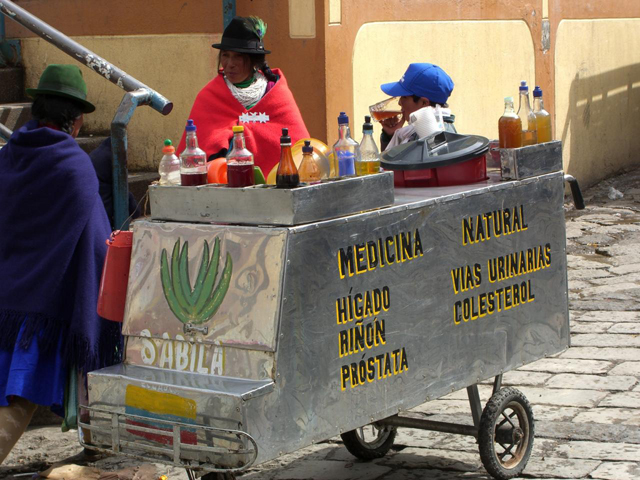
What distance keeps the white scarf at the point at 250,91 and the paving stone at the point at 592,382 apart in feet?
7.38

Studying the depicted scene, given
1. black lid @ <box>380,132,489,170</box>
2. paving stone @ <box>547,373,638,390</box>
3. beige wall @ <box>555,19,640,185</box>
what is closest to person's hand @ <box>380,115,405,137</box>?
black lid @ <box>380,132,489,170</box>

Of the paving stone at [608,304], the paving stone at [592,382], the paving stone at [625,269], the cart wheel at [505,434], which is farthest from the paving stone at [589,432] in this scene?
the paving stone at [625,269]

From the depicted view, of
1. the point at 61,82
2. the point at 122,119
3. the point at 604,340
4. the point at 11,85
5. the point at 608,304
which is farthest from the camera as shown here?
the point at 11,85

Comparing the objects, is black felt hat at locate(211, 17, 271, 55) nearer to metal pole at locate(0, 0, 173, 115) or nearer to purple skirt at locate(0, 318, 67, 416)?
metal pole at locate(0, 0, 173, 115)

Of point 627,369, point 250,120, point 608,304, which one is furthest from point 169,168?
point 608,304

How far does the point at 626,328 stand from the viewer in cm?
686

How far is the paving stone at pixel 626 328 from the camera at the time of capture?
6.79 m

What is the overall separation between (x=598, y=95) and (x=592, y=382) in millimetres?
7836

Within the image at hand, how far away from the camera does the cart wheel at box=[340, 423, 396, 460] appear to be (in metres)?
4.66

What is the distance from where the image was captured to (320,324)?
11.2 feet

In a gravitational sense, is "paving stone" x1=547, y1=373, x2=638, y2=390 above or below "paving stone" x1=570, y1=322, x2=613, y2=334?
above

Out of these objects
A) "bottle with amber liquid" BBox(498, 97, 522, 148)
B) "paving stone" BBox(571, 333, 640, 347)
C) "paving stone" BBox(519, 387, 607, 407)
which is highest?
"bottle with amber liquid" BBox(498, 97, 522, 148)

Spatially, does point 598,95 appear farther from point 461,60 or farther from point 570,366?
point 570,366

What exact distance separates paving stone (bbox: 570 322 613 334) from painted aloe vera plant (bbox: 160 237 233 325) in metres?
4.00
